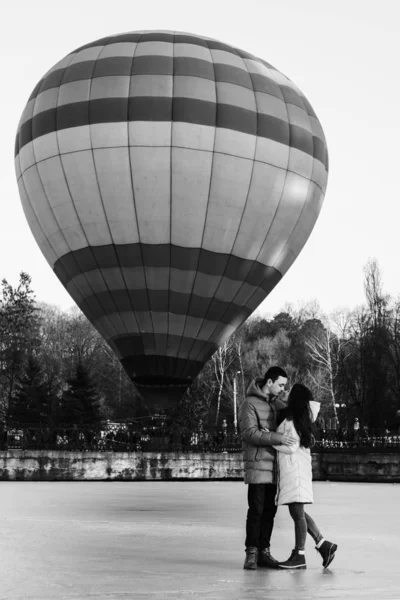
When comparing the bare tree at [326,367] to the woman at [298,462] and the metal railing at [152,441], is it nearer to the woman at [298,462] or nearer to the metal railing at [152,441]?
the metal railing at [152,441]

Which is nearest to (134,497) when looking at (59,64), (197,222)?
(197,222)

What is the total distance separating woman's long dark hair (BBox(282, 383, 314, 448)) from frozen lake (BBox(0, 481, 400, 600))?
94cm

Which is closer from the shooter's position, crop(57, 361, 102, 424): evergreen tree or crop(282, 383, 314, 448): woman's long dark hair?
crop(282, 383, 314, 448): woman's long dark hair

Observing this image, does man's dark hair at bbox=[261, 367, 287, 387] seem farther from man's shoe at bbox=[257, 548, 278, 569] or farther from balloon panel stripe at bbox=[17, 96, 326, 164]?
balloon panel stripe at bbox=[17, 96, 326, 164]

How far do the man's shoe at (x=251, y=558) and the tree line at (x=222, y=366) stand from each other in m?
33.4

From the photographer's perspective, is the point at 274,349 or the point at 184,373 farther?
the point at 274,349

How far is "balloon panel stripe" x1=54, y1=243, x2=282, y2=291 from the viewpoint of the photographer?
23.6 m

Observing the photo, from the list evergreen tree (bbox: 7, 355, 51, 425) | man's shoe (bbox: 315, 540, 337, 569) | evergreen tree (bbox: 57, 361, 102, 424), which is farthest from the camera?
evergreen tree (bbox: 7, 355, 51, 425)

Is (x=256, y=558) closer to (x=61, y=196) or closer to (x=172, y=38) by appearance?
(x=61, y=196)

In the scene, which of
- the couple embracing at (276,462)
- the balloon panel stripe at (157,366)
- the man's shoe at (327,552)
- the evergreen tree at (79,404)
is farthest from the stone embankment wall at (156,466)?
the man's shoe at (327,552)

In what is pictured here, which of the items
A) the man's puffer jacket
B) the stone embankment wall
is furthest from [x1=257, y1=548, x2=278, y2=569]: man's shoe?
the stone embankment wall

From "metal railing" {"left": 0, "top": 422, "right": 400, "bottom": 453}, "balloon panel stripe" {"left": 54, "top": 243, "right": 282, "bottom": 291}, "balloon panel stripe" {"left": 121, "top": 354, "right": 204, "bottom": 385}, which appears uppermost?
"balloon panel stripe" {"left": 54, "top": 243, "right": 282, "bottom": 291}

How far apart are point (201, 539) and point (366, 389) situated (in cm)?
3348

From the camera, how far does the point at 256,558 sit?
6688mm
